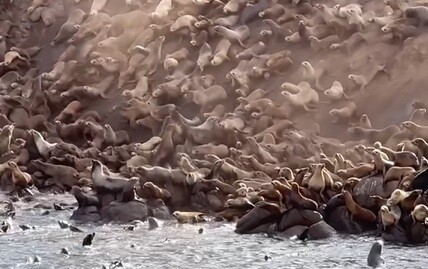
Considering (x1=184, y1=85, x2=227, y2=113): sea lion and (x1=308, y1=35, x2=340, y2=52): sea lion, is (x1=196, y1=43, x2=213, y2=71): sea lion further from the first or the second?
(x1=308, y1=35, x2=340, y2=52): sea lion

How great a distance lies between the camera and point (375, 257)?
29.8ft

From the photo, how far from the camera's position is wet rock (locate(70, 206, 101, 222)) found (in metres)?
12.1

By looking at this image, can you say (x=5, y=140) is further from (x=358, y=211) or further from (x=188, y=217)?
(x=358, y=211)

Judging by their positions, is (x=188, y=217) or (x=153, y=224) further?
(x=188, y=217)

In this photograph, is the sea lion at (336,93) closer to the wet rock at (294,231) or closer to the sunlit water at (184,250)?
the sunlit water at (184,250)

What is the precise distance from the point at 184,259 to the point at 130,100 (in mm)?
7368

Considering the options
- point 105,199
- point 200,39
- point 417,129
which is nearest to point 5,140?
point 200,39

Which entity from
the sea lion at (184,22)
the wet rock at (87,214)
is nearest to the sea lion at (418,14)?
the sea lion at (184,22)

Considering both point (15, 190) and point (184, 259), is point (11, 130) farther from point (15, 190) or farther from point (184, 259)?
point (184, 259)

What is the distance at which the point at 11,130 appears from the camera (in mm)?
16453

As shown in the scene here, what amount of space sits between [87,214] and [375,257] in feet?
15.7

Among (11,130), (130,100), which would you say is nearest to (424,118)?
(130,100)

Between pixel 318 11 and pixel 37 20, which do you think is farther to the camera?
pixel 37 20

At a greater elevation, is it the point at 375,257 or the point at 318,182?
the point at 318,182
